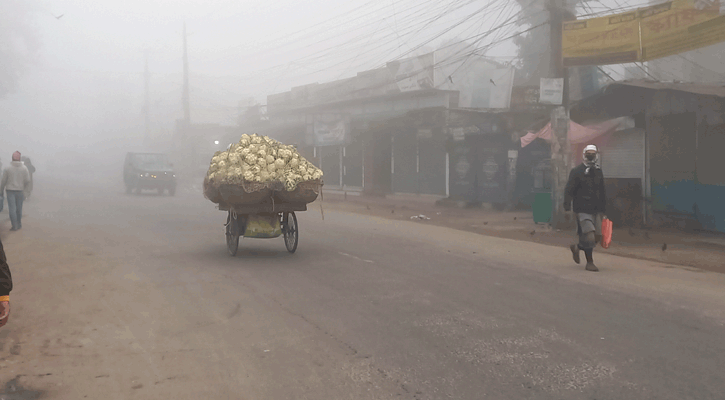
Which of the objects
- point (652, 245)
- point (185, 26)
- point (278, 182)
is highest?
point (185, 26)

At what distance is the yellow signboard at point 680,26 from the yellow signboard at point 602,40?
296 mm

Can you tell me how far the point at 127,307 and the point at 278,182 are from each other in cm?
345

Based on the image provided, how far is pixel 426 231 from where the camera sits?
15.4 meters

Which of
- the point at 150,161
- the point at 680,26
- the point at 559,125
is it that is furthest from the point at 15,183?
the point at 150,161

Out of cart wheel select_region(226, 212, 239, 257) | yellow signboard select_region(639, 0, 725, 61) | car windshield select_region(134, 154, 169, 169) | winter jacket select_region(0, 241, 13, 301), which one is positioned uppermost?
yellow signboard select_region(639, 0, 725, 61)

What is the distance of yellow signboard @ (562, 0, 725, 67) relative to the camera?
1263cm

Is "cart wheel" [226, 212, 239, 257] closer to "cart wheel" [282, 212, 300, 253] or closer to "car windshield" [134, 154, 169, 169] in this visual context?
"cart wheel" [282, 212, 300, 253]

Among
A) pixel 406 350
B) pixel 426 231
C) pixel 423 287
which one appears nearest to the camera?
pixel 406 350

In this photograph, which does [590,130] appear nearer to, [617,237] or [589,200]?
[617,237]

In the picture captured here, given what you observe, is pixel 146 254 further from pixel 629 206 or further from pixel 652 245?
pixel 629 206

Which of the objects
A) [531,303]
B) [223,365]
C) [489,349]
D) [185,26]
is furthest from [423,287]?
[185,26]

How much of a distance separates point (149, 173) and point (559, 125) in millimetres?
22699

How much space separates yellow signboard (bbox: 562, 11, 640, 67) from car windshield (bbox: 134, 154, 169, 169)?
23.7 metres

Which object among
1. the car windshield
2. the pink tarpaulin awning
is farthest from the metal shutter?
the car windshield
